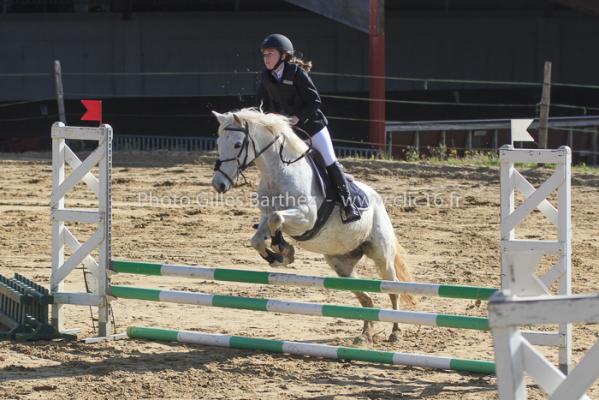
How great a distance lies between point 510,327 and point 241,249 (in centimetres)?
798

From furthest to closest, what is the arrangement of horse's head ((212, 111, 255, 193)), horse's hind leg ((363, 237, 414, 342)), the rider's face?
horse's hind leg ((363, 237, 414, 342)) < the rider's face < horse's head ((212, 111, 255, 193))

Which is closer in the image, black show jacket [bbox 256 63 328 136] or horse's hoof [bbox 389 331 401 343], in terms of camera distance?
black show jacket [bbox 256 63 328 136]

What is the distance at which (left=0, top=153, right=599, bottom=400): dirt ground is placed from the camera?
626cm

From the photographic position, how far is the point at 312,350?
269 inches

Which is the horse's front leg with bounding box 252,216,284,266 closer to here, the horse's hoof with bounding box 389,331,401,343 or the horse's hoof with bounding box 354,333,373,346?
the horse's hoof with bounding box 354,333,373,346

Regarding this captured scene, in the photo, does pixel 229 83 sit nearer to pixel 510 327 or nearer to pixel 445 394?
pixel 445 394

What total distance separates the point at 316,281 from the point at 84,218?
177 centimetres

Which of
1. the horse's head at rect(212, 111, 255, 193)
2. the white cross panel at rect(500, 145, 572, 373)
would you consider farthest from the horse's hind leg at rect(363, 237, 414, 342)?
the white cross panel at rect(500, 145, 572, 373)

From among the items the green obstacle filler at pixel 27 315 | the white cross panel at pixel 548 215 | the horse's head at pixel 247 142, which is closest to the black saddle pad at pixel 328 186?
the horse's head at pixel 247 142

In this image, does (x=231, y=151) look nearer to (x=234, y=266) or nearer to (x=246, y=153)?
(x=246, y=153)

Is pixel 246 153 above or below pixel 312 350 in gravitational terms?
above

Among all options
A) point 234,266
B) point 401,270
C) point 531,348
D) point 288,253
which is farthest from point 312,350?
point 531,348

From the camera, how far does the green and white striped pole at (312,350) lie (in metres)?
6.32

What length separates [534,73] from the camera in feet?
78.9
